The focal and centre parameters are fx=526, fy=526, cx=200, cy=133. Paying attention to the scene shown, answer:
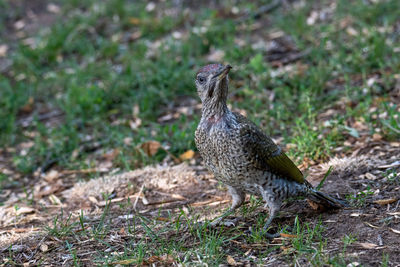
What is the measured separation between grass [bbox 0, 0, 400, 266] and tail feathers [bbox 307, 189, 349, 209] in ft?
0.48

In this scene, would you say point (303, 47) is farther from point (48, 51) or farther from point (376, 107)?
point (48, 51)

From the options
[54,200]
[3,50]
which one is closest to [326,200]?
A: [54,200]

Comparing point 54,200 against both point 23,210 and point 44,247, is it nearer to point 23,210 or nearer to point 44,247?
point 23,210

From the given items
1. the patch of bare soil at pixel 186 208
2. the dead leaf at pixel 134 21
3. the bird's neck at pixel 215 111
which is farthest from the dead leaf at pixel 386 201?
the dead leaf at pixel 134 21

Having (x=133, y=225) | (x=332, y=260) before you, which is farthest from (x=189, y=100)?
(x=332, y=260)

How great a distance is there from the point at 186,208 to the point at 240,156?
3.91ft

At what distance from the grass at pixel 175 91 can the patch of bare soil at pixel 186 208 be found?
99 mm

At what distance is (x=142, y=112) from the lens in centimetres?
766

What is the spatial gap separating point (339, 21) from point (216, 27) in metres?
2.13

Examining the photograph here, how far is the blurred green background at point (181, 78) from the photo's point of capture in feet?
21.4

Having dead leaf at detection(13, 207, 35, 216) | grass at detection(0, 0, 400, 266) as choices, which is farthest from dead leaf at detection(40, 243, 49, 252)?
dead leaf at detection(13, 207, 35, 216)

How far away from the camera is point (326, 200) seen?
4.59 meters

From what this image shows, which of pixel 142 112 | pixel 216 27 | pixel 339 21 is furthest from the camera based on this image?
pixel 216 27

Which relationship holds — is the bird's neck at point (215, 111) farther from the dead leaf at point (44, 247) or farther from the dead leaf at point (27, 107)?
the dead leaf at point (27, 107)
